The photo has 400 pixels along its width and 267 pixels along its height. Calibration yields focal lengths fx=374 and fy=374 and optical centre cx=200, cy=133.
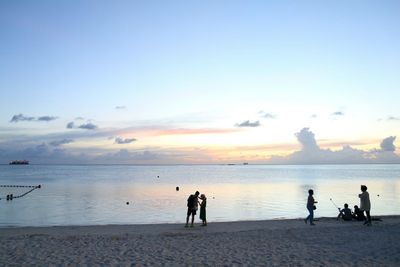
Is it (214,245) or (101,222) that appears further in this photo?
(101,222)

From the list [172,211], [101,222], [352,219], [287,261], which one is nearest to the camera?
[287,261]

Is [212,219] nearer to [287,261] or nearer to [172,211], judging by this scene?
[172,211]

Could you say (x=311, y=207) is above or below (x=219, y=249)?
above

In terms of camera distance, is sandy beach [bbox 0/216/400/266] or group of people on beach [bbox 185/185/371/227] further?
group of people on beach [bbox 185/185/371/227]

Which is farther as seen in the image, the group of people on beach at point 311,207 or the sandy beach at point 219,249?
the group of people on beach at point 311,207

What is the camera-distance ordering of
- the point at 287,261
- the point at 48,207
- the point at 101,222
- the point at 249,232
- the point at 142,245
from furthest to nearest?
the point at 48,207 < the point at 101,222 < the point at 249,232 < the point at 142,245 < the point at 287,261

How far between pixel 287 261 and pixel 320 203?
3207 cm

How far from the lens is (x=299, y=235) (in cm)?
1714

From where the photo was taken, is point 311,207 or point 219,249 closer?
point 219,249

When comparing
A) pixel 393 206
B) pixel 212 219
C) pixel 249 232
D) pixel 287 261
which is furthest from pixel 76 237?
pixel 393 206

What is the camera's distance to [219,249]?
46.3 feet

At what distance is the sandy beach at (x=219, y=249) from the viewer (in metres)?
12.0

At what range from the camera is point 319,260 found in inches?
475

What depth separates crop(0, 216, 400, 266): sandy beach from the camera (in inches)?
473
